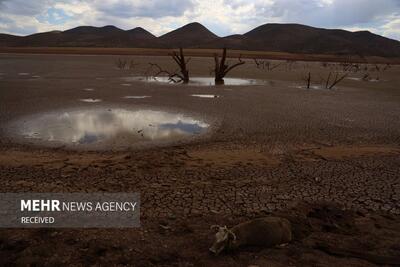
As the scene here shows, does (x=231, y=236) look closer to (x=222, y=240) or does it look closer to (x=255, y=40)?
(x=222, y=240)

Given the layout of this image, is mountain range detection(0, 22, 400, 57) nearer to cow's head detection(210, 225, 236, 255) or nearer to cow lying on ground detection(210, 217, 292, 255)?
cow lying on ground detection(210, 217, 292, 255)

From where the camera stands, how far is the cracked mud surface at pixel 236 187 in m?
3.05

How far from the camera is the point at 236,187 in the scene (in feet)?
14.7

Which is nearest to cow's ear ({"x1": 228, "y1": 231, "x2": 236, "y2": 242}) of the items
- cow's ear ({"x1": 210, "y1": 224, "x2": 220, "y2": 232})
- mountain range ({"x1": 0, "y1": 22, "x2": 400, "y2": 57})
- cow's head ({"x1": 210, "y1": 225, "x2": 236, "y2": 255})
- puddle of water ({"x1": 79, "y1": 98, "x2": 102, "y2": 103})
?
cow's head ({"x1": 210, "y1": 225, "x2": 236, "y2": 255})

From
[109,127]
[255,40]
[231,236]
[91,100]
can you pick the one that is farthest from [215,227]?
[255,40]

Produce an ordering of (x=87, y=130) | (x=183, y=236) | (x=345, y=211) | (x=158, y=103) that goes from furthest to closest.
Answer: (x=158, y=103) < (x=87, y=130) < (x=345, y=211) < (x=183, y=236)

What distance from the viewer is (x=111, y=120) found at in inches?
317

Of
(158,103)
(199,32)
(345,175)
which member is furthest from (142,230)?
(199,32)

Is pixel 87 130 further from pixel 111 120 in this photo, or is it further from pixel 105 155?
pixel 105 155

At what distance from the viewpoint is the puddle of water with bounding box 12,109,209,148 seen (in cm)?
656

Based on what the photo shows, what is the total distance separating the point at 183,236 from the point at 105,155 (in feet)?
8.99

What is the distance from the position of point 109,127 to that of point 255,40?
97.9 metres

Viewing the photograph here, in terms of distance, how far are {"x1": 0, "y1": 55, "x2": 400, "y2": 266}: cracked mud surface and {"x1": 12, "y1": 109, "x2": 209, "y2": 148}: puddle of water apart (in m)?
0.50

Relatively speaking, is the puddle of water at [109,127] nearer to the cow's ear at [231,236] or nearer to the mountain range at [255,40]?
the cow's ear at [231,236]
